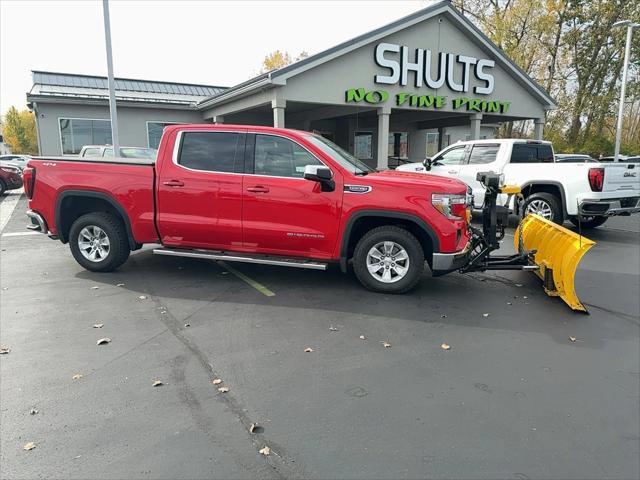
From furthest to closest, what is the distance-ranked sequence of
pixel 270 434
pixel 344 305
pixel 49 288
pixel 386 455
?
1. pixel 49 288
2. pixel 344 305
3. pixel 270 434
4. pixel 386 455

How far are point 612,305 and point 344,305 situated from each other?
3136 millimetres

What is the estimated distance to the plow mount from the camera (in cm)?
530

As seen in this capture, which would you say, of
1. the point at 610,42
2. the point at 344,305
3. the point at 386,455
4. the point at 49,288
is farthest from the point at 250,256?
the point at 610,42

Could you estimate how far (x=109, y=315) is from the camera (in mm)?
4961

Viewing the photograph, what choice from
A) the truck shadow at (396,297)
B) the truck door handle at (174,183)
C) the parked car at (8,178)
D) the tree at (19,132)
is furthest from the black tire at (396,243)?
the tree at (19,132)

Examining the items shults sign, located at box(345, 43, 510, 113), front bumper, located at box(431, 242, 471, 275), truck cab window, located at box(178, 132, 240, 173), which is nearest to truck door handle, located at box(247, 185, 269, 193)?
truck cab window, located at box(178, 132, 240, 173)

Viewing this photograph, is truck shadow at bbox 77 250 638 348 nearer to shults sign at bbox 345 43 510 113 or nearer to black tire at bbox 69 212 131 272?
black tire at bbox 69 212 131 272

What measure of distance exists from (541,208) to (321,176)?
628 centimetres

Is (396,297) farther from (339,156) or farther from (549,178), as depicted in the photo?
(549,178)

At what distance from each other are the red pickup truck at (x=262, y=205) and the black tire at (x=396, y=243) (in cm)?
1

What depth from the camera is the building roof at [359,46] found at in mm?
14031

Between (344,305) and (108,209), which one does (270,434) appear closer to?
(344,305)

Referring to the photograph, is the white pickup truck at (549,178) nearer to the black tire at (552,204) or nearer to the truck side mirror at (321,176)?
the black tire at (552,204)

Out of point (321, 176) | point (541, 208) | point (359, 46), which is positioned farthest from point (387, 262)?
point (359, 46)
